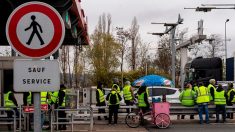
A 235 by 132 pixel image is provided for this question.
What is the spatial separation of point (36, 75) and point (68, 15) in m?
11.5

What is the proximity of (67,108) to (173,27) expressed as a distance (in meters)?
19.8

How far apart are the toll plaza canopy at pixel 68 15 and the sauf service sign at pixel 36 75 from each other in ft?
29.3

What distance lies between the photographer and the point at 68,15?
Result: 16688mm

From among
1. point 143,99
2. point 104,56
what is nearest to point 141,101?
point 143,99

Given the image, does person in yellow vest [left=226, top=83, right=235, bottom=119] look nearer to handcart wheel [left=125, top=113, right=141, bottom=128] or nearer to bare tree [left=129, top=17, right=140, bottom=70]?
handcart wheel [left=125, top=113, right=141, bottom=128]

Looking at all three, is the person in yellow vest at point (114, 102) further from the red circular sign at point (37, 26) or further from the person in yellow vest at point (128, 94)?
the red circular sign at point (37, 26)

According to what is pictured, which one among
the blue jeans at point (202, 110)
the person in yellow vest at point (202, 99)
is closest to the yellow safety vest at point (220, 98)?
the person in yellow vest at point (202, 99)

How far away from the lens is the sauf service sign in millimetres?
5266

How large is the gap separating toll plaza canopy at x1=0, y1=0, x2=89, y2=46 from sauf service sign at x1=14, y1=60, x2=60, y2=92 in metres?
8.92

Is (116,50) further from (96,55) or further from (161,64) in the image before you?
(161,64)

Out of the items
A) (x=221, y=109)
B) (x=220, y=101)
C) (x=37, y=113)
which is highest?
(x=37, y=113)

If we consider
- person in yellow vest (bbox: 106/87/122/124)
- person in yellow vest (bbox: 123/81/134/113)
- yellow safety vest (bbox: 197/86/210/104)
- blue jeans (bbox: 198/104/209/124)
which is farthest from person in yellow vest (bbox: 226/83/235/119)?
person in yellow vest (bbox: 106/87/122/124)

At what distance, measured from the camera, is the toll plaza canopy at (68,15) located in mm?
14328

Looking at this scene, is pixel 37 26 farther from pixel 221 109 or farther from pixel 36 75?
pixel 221 109
